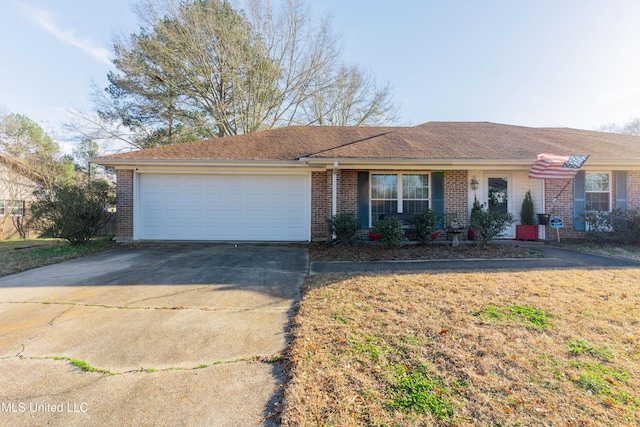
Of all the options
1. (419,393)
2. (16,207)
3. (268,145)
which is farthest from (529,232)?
(16,207)

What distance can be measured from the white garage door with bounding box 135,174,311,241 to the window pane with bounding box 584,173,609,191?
9096 mm

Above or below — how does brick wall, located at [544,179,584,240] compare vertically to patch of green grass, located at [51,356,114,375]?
above

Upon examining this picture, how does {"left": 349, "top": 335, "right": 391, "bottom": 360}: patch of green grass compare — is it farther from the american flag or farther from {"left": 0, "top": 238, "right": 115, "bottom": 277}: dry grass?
the american flag

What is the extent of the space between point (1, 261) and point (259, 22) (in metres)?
15.6

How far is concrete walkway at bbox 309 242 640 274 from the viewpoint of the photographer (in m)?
5.82

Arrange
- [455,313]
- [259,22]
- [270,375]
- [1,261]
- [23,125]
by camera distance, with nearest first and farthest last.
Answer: [270,375] → [455,313] → [1,261] → [259,22] → [23,125]

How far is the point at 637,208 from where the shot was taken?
873 cm

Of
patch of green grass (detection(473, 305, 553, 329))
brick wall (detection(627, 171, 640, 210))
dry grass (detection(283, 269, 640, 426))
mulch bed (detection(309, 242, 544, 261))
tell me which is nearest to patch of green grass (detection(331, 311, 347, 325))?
dry grass (detection(283, 269, 640, 426))

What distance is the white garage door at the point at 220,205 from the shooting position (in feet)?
29.9

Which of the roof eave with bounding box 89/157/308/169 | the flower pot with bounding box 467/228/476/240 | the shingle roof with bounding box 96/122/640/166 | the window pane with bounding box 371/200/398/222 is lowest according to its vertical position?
the flower pot with bounding box 467/228/476/240

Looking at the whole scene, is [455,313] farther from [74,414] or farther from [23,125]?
[23,125]

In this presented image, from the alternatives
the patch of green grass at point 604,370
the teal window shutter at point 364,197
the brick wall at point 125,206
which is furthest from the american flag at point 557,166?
the brick wall at point 125,206

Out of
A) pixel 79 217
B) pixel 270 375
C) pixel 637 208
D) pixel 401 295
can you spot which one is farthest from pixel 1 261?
pixel 637 208

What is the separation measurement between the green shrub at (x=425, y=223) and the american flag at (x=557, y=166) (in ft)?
10.9
